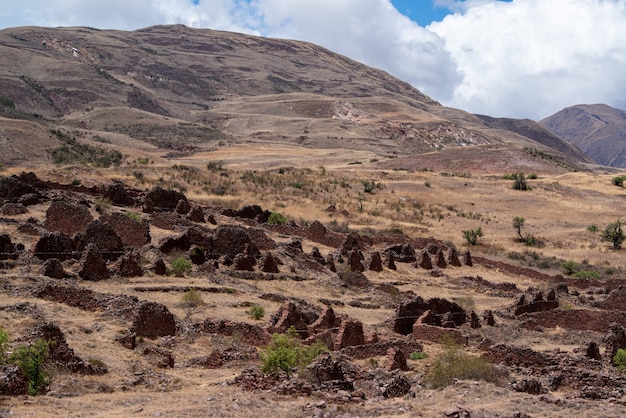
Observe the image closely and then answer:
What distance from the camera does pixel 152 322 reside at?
706 inches

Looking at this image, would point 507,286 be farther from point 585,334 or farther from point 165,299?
point 165,299

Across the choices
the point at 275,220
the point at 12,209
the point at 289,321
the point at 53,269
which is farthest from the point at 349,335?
the point at 275,220

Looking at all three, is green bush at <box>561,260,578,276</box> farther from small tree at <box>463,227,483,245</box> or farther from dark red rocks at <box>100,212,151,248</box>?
dark red rocks at <box>100,212,151,248</box>

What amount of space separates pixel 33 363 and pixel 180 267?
14.3 metres

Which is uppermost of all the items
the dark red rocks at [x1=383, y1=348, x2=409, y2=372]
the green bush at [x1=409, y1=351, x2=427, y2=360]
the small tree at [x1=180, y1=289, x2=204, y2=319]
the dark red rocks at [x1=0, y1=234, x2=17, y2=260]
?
the dark red rocks at [x1=0, y1=234, x2=17, y2=260]

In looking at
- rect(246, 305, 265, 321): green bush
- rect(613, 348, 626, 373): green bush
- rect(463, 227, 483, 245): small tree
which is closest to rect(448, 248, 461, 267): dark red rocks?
rect(463, 227, 483, 245): small tree

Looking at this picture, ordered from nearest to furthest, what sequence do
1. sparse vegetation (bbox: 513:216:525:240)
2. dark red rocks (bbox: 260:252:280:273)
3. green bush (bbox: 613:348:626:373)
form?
green bush (bbox: 613:348:626:373)
dark red rocks (bbox: 260:252:280:273)
sparse vegetation (bbox: 513:216:525:240)

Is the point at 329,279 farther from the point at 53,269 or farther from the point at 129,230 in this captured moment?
the point at 53,269

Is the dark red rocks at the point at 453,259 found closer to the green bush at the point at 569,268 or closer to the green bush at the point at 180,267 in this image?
the green bush at the point at 569,268

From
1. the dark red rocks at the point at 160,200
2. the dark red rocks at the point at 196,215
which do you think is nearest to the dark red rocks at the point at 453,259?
the dark red rocks at the point at 196,215

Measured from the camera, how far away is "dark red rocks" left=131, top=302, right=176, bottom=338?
696 inches

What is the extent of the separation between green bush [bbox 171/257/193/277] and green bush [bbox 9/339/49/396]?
13869mm

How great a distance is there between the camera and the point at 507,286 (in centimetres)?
3500

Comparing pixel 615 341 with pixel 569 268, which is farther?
pixel 569 268
